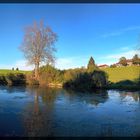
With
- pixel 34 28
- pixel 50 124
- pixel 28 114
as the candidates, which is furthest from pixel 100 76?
pixel 50 124

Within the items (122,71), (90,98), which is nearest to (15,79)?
(90,98)

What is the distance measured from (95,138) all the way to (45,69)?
69.7 ft

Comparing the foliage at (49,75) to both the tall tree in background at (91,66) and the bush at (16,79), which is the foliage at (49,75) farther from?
the tall tree in background at (91,66)

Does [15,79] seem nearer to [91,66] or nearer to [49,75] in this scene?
[49,75]

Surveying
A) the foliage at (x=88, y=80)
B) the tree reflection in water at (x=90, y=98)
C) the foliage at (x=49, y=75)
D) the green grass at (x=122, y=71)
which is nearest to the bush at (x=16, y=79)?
the foliage at (x=49, y=75)

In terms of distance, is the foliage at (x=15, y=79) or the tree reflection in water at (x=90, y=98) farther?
the foliage at (x=15, y=79)

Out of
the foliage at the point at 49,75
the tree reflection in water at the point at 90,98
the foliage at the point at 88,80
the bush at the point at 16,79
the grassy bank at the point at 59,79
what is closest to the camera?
the tree reflection in water at the point at 90,98

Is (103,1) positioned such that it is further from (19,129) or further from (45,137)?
(19,129)

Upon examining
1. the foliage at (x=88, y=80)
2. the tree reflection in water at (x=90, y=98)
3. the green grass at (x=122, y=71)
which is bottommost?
the tree reflection in water at (x=90, y=98)

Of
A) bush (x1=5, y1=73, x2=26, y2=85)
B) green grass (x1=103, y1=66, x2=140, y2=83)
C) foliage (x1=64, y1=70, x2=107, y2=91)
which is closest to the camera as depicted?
foliage (x1=64, y1=70, x2=107, y2=91)

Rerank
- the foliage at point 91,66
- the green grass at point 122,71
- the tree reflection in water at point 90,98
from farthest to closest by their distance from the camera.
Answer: the green grass at point 122,71
the foliage at point 91,66
the tree reflection in water at point 90,98

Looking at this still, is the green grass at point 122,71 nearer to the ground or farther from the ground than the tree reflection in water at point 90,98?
farther from the ground

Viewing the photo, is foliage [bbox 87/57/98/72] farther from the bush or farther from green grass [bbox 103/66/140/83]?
green grass [bbox 103/66/140/83]

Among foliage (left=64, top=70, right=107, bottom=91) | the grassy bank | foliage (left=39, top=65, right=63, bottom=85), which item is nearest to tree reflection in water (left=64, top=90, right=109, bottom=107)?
foliage (left=64, top=70, right=107, bottom=91)
